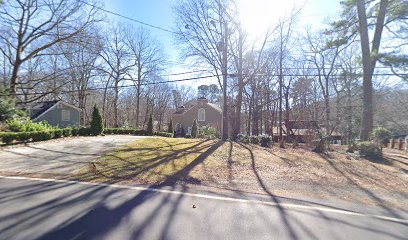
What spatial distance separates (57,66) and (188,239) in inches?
1495

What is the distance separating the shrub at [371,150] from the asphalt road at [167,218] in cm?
888

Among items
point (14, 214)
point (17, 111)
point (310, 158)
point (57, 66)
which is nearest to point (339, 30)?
point (310, 158)

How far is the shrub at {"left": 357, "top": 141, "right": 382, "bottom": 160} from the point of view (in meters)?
12.8

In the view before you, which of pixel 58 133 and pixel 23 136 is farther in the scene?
pixel 58 133

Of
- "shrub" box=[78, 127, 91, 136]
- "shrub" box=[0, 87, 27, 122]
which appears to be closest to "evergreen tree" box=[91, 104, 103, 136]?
"shrub" box=[78, 127, 91, 136]

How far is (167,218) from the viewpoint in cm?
442

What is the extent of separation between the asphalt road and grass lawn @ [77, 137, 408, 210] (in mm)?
1163

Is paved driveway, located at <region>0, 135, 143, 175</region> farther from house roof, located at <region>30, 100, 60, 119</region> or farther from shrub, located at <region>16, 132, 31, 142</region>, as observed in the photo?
house roof, located at <region>30, 100, 60, 119</region>

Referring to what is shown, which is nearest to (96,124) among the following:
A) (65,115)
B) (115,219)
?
(65,115)

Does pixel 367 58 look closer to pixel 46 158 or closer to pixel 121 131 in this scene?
pixel 46 158

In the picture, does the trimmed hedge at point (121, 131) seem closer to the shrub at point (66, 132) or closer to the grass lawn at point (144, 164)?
the shrub at point (66, 132)

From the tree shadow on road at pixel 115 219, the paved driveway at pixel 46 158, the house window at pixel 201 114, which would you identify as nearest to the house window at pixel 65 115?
the paved driveway at pixel 46 158

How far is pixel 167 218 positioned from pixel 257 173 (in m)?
4.76

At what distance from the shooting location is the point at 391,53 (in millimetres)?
15469
